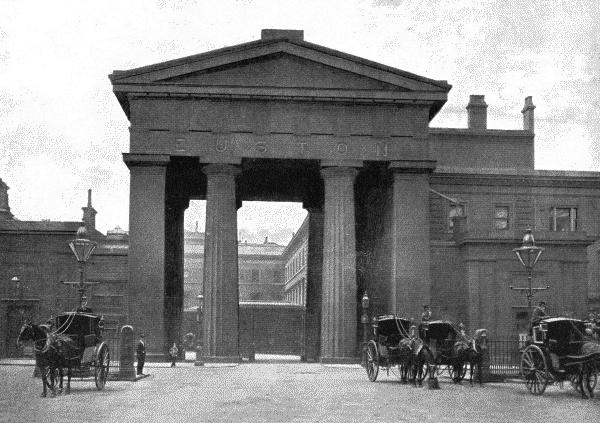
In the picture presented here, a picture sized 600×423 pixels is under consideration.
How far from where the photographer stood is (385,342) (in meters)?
30.8

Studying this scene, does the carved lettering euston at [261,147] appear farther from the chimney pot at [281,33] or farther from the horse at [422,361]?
the horse at [422,361]

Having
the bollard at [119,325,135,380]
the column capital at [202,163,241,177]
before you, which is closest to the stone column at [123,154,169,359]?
the column capital at [202,163,241,177]

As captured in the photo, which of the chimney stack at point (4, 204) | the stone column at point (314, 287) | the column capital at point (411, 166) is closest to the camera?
the column capital at point (411, 166)

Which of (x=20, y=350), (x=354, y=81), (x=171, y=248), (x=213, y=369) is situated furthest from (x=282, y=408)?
(x=20, y=350)

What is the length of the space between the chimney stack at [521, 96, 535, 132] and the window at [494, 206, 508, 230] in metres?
13.1

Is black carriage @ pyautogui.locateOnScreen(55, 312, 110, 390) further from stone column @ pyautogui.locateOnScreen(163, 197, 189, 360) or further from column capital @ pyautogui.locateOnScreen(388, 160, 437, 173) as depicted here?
column capital @ pyautogui.locateOnScreen(388, 160, 437, 173)

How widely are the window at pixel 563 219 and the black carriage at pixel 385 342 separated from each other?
31471mm

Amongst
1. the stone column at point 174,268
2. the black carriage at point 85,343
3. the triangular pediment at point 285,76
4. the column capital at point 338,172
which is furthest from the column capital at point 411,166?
the black carriage at point 85,343

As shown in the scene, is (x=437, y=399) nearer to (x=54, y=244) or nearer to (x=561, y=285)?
(x=561, y=285)

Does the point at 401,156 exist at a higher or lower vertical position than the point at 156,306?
higher

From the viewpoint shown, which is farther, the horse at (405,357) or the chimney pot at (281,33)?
the chimney pot at (281,33)

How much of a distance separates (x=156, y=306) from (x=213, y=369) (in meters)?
5.66

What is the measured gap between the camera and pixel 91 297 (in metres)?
58.0

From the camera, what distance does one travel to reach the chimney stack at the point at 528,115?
70.6 m
